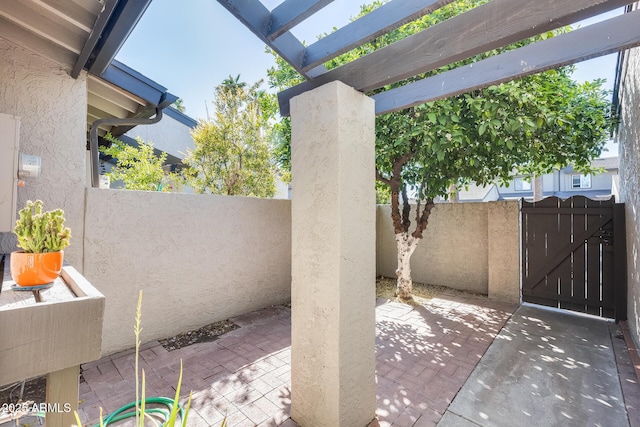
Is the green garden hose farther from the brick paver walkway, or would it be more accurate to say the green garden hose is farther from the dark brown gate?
the dark brown gate

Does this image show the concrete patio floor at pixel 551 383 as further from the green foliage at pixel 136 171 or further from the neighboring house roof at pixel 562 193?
the neighboring house roof at pixel 562 193

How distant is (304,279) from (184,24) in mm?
6188

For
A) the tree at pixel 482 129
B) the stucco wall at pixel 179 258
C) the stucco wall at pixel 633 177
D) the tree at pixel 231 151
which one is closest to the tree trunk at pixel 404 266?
the tree at pixel 482 129

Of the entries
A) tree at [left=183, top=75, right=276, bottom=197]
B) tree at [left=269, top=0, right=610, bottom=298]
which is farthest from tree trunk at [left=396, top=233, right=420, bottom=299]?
tree at [left=183, top=75, right=276, bottom=197]

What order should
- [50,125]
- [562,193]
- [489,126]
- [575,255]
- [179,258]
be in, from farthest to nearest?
[562,193], [575,255], [179,258], [489,126], [50,125]

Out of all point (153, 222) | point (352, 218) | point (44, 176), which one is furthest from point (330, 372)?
point (44, 176)

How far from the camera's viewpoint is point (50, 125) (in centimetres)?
368

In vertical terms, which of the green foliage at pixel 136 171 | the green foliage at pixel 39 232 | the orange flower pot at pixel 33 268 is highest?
the green foliage at pixel 136 171

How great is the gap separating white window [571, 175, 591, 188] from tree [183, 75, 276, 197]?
1150 inches

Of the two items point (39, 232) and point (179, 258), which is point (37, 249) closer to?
point (39, 232)

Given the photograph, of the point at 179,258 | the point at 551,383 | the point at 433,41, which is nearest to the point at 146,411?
the point at 179,258

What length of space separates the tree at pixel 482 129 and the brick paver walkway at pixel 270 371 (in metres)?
2.02

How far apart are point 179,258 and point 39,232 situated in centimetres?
315

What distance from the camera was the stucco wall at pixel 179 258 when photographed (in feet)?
13.3
